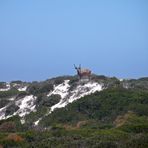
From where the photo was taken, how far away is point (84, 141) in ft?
89.8

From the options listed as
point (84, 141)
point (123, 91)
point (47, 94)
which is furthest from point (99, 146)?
point (47, 94)

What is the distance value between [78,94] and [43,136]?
2176 cm

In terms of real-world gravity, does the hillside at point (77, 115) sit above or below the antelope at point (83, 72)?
below

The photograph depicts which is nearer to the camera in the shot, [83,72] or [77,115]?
[77,115]

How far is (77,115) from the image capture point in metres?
45.4

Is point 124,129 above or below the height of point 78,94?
below

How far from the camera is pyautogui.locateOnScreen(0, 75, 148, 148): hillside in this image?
95.6ft

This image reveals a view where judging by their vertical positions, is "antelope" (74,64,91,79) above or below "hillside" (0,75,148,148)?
above

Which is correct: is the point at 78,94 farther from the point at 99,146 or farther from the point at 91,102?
the point at 99,146

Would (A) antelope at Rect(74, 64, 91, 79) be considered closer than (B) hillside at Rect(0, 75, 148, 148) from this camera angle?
No

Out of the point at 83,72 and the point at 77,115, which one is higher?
the point at 83,72

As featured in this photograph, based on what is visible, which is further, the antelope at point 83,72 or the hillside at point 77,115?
the antelope at point 83,72

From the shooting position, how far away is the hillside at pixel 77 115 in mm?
29141

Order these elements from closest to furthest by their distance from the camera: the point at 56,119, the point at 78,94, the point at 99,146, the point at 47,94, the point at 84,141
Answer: the point at 99,146, the point at 84,141, the point at 56,119, the point at 78,94, the point at 47,94
